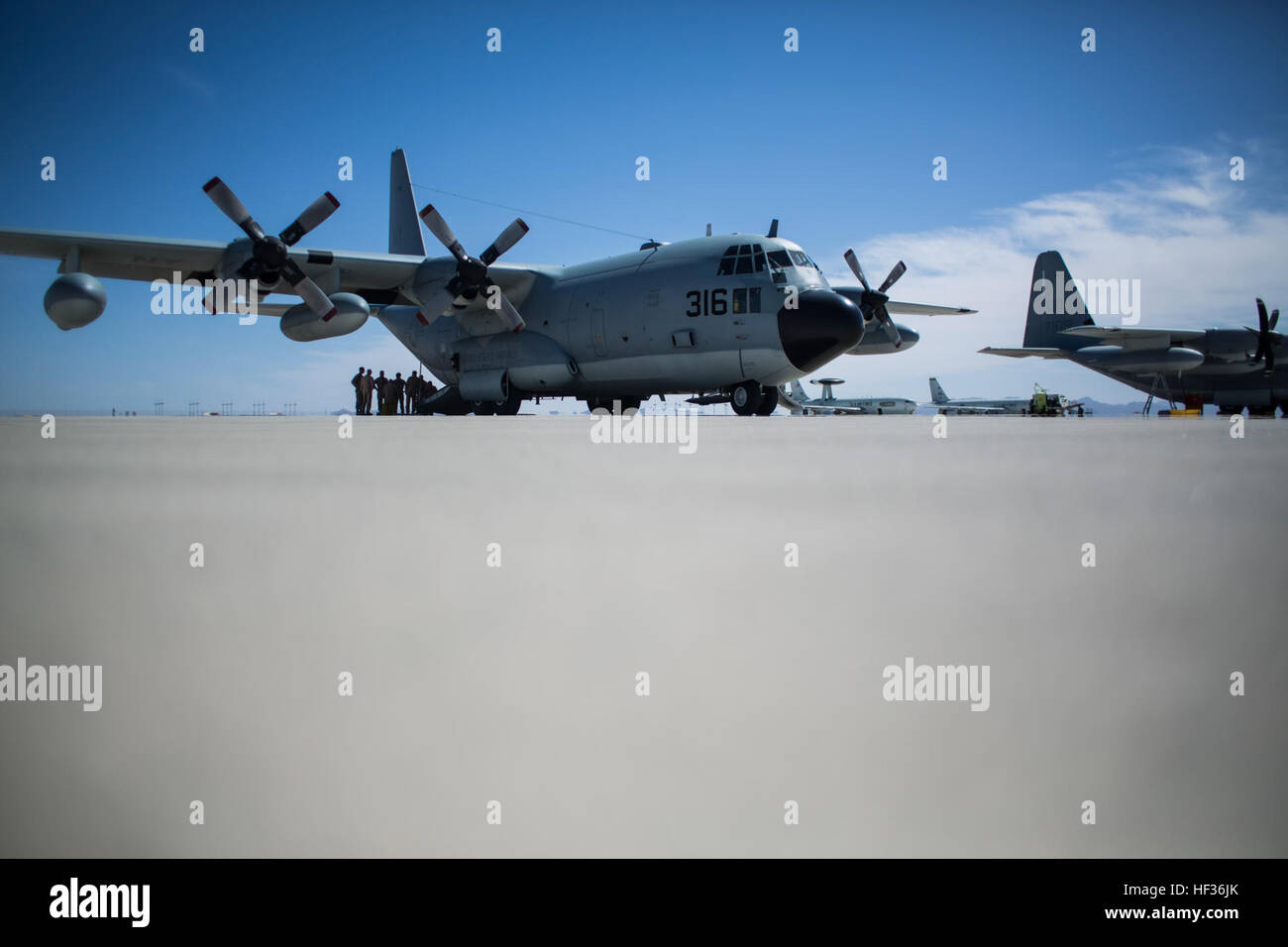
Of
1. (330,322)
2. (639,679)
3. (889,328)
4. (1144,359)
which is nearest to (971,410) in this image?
(1144,359)

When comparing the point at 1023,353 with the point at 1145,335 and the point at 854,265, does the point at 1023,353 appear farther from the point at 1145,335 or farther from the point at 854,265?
the point at 854,265

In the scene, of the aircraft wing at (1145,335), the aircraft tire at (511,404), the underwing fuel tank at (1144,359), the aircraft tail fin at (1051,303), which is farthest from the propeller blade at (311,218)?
the aircraft tail fin at (1051,303)

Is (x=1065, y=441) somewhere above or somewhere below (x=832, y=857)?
above

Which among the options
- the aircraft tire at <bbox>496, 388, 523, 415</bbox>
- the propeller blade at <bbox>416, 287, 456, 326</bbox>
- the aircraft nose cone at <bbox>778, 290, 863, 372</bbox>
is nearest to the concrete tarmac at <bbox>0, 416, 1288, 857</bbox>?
the aircraft nose cone at <bbox>778, 290, 863, 372</bbox>

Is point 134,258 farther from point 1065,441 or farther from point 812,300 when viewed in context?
point 1065,441

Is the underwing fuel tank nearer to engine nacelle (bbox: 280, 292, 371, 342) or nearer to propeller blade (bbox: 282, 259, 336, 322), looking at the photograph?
engine nacelle (bbox: 280, 292, 371, 342)

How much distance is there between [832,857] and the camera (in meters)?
1.53

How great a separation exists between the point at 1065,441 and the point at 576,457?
638 cm

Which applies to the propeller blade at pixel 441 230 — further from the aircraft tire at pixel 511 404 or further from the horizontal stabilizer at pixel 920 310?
the horizontal stabilizer at pixel 920 310

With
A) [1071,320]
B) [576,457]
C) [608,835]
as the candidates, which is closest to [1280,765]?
[608,835]

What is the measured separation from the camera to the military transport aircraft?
14.3 metres

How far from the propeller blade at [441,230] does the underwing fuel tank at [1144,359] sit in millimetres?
24158

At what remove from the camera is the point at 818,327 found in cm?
1431

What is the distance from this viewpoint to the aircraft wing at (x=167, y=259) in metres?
12.9
